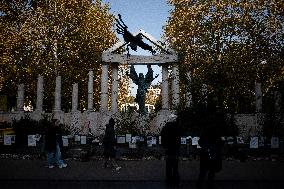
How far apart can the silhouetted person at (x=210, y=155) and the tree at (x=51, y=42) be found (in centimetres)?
2841

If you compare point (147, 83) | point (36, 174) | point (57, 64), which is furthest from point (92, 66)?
point (36, 174)

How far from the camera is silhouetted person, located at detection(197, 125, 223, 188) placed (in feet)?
30.5

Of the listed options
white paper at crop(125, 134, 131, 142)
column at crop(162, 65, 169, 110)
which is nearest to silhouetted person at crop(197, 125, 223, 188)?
white paper at crop(125, 134, 131, 142)

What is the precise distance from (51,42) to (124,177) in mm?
28989

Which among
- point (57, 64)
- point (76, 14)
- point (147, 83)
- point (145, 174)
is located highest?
point (76, 14)

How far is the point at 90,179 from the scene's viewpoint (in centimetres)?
1143

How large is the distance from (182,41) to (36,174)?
27.0 m

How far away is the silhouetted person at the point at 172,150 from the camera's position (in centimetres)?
1041

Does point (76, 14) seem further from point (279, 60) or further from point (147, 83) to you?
point (279, 60)

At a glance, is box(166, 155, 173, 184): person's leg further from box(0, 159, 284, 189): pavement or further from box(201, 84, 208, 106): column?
box(201, 84, 208, 106): column

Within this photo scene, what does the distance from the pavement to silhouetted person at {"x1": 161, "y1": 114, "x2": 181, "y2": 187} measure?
0.26 metres

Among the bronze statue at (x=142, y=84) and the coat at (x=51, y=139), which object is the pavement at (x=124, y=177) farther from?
the bronze statue at (x=142, y=84)

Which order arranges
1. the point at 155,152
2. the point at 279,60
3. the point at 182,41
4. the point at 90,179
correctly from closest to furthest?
the point at 90,179 < the point at 155,152 < the point at 279,60 < the point at 182,41

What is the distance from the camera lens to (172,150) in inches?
419
